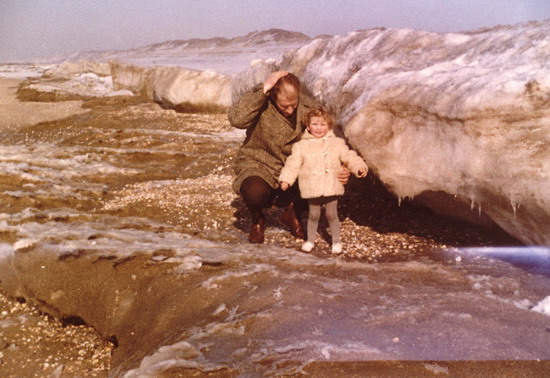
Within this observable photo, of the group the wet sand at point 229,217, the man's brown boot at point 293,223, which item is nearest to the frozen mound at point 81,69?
the wet sand at point 229,217

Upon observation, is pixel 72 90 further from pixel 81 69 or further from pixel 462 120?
pixel 462 120

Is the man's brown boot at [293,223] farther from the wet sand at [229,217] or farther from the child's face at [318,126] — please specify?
the child's face at [318,126]

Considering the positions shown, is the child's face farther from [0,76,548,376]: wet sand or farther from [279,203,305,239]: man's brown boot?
[0,76,548,376]: wet sand

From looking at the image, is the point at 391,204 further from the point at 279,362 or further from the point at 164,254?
the point at 279,362

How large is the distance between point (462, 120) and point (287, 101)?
4.57 ft

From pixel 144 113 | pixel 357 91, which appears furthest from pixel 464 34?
pixel 144 113

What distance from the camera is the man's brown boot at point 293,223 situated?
167 inches

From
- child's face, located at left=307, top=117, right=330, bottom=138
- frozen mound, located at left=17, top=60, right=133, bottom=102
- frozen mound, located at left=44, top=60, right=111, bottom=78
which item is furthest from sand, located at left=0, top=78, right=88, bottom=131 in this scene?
child's face, located at left=307, top=117, right=330, bottom=138

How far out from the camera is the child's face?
12.0 ft

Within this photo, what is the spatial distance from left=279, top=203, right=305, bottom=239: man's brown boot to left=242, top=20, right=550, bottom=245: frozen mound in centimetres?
94

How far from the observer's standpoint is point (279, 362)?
2074mm

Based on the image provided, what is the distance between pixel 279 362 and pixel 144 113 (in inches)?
433

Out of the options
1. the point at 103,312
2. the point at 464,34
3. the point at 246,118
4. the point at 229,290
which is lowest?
the point at 103,312

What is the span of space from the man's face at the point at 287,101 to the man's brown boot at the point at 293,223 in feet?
2.93
